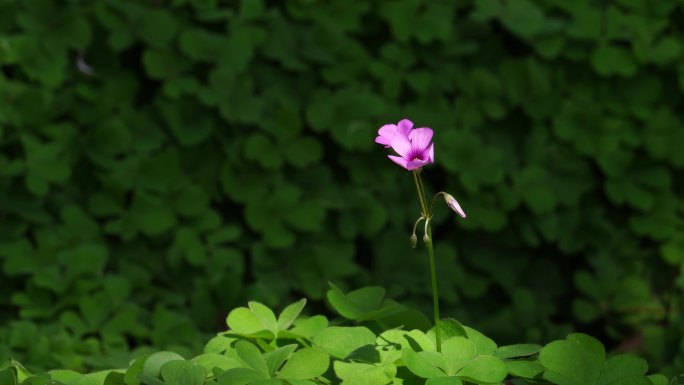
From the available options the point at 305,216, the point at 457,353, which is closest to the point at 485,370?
the point at 457,353

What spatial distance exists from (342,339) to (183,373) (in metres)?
0.24

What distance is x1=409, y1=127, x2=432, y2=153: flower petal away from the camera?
136 centimetres

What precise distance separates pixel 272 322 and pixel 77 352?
1067 millimetres

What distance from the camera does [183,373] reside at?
143 cm

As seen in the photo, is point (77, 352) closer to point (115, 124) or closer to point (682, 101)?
point (115, 124)

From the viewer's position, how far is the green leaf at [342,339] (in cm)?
151

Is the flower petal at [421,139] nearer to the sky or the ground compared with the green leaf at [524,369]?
nearer to the sky

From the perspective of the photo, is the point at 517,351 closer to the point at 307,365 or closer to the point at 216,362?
the point at 307,365

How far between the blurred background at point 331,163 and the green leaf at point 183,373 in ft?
3.83

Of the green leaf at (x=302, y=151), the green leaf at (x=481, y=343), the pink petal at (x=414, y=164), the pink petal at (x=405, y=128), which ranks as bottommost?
the green leaf at (x=481, y=343)

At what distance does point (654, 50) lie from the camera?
3.17 m

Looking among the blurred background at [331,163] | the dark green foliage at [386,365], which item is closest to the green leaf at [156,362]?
the dark green foliage at [386,365]

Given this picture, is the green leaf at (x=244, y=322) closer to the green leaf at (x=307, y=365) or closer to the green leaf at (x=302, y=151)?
the green leaf at (x=307, y=365)

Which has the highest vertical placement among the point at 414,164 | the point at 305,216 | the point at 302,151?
the point at 302,151
